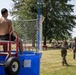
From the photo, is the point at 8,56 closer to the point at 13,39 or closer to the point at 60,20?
the point at 13,39

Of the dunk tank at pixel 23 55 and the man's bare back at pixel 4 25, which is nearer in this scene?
the dunk tank at pixel 23 55

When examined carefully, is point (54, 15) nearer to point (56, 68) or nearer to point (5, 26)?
point (56, 68)

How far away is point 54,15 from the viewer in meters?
63.0

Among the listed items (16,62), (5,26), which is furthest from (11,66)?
(5,26)

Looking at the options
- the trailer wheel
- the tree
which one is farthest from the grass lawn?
the tree

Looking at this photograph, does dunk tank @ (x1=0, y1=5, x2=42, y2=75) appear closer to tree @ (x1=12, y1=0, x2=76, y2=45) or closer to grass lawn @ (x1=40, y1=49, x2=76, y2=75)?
grass lawn @ (x1=40, y1=49, x2=76, y2=75)

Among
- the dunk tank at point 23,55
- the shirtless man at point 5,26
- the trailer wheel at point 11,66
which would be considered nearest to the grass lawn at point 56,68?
the dunk tank at point 23,55

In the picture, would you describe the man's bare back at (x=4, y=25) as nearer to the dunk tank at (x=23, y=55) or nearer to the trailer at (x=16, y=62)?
the dunk tank at (x=23, y=55)

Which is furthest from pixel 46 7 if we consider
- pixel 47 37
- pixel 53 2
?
pixel 47 37

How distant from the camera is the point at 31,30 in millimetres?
10289

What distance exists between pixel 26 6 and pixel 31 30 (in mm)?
53709

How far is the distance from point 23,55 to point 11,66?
3.41 feet

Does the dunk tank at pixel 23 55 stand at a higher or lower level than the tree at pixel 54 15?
lower

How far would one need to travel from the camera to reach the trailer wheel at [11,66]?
7211 millimetres
